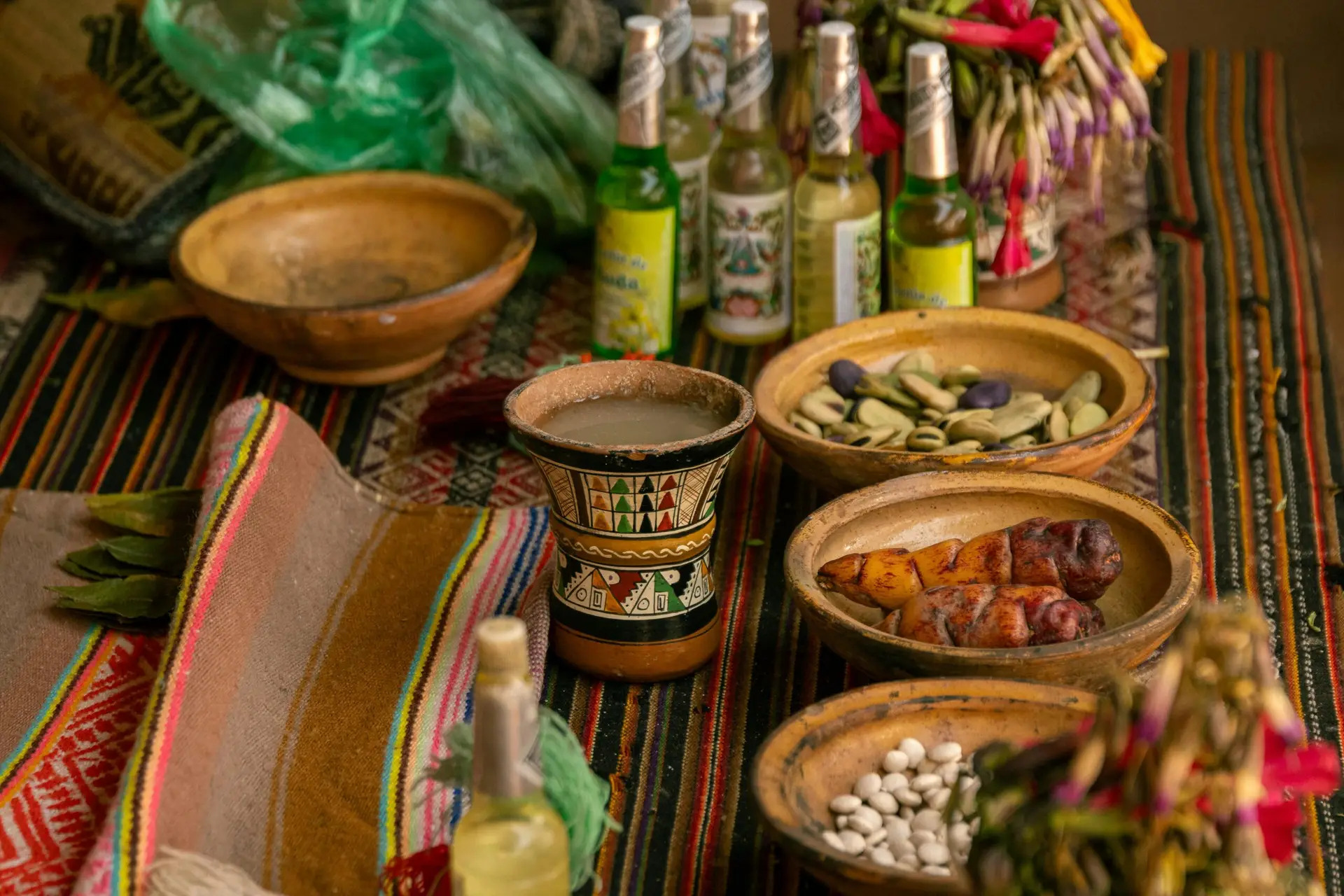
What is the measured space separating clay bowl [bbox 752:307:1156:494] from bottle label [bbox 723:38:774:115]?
29cm

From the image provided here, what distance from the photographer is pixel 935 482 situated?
3.76 ft

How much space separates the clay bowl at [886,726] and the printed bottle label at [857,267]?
0.67 meters

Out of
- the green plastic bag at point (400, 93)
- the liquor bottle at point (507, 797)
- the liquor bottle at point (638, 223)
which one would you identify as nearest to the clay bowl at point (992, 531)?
the liquor bottle at point (507, 797)

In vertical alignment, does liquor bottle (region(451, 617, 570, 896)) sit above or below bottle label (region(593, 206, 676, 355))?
above

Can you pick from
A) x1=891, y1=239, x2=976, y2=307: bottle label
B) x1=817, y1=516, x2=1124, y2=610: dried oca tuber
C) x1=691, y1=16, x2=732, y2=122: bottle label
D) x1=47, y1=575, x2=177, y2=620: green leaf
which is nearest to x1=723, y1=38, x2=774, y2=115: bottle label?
x1=691, y1=16, x2=732, y2=122: bottle label

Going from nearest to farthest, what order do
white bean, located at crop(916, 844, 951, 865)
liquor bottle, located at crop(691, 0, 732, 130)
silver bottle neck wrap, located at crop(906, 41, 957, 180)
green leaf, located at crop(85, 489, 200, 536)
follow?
white bean, located at crop(916, 844, 951, 865)
green leaf, located at crop(85, 489, 200, 536)
silver bottle neck wrap, located at crop(906, 41, 957, 180)
liquor bottle, located at crop(691, 0, 732, 130)

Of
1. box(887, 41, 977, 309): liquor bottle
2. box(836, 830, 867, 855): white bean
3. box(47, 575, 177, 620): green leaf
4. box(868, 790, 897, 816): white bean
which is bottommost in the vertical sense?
box(47, 575, 177, 620): green leaf

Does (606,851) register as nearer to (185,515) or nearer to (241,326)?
(185,515)

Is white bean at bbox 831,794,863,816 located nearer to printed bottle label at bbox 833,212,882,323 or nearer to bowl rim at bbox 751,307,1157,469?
bowl rim at bbox 751,307,1157,469

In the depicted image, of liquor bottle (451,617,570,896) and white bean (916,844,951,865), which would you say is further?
white bean (916,844,951,865)

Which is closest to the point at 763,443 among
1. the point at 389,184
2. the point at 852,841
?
the point at 389,184

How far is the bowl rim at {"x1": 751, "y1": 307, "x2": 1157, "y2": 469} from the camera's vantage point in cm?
117

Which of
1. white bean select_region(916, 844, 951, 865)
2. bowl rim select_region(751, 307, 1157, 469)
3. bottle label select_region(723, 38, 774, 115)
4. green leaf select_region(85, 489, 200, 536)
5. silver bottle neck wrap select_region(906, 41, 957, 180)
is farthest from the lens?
bottle label select_region(723, 38, 774, 115)

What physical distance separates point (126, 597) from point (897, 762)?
0.68 m
